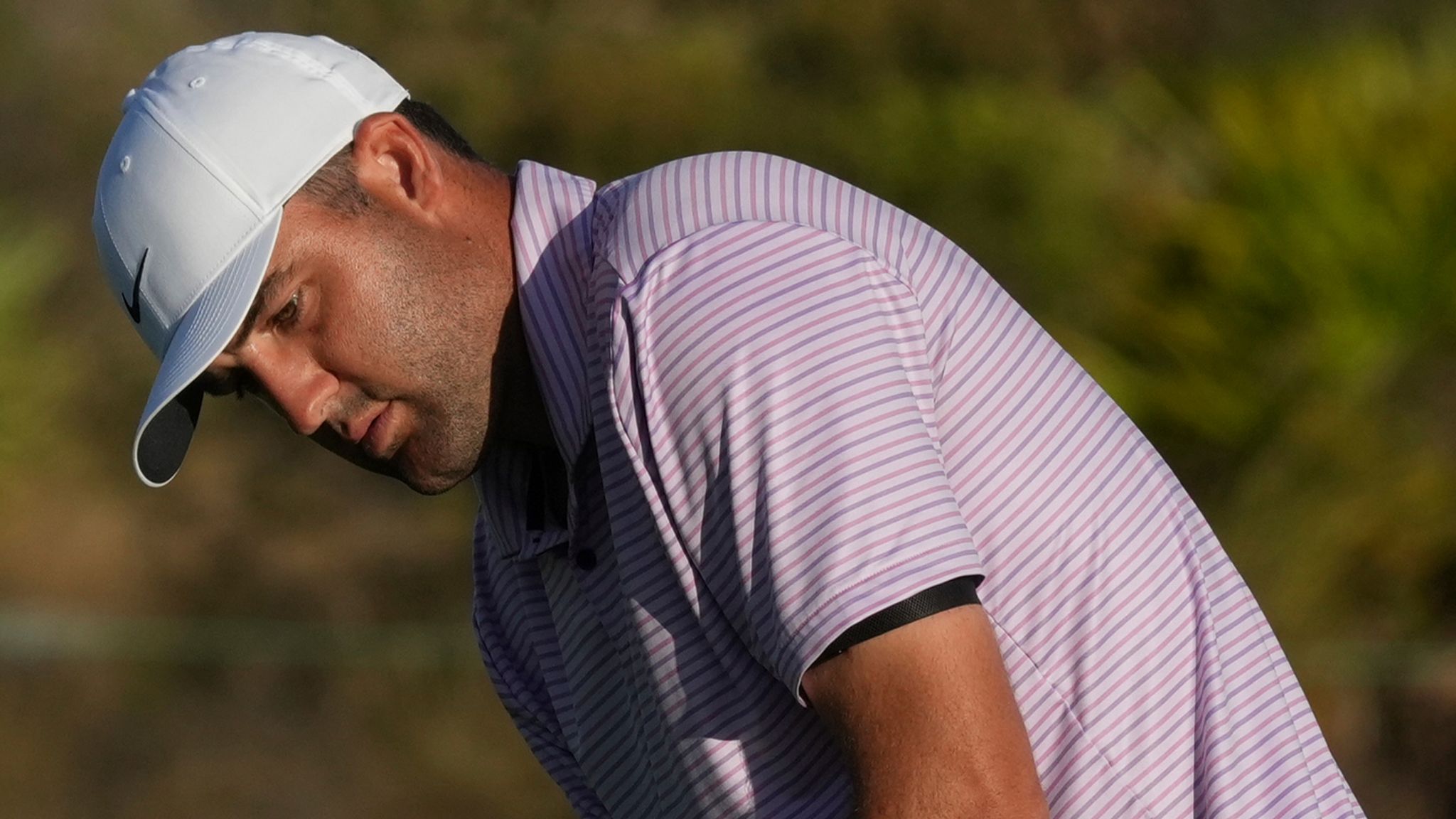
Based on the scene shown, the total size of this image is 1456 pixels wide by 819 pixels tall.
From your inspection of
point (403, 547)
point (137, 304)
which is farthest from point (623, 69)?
point (137, 304)

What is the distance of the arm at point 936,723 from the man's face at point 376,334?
2.32 ft

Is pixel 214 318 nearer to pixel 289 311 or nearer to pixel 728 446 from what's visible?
pixel 289 311

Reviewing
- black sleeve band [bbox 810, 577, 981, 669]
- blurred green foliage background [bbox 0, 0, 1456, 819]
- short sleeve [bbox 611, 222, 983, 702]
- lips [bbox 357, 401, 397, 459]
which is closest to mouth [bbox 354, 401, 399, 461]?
lips [bbox 357, 401, 397, 459]

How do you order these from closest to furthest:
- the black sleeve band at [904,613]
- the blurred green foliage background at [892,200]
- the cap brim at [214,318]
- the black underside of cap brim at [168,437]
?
the black sleeve band at [904,613]
the cap brim at [214,318]
the black underside of cap brim at [168,437]
the blurred green foliage background at [892,200]

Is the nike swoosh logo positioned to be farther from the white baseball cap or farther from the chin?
the chin

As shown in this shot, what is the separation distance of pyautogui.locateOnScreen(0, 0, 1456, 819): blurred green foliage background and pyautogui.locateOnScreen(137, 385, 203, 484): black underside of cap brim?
14.5 feet

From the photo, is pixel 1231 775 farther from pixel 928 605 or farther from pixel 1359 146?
pixel 1359 146

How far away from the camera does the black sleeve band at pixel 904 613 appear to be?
5.60 ft

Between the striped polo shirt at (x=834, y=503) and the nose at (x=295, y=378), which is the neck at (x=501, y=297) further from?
the nose at (x=295, y=378)

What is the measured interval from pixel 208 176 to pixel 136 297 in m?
0.20

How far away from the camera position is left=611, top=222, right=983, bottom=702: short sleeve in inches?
67.5

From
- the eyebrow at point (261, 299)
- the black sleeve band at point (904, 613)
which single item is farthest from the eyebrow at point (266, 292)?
the black sleeve band at point (904, 613)

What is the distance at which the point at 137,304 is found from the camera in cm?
230

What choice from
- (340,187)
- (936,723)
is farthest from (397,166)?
(936,723)
